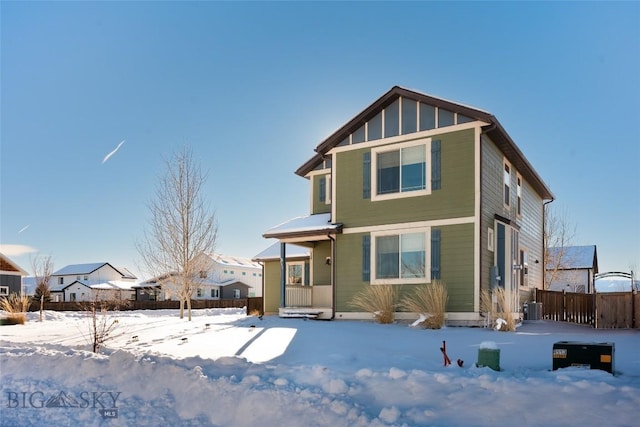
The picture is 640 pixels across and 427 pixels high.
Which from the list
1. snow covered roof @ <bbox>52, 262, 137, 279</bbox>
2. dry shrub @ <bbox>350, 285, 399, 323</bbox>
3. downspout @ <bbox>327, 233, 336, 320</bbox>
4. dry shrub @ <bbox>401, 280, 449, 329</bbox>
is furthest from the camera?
snow covered roof @ <bbox>52, 262, 137, 279</bbox>

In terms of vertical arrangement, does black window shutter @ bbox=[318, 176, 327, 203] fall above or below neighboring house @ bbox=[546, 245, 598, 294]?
above

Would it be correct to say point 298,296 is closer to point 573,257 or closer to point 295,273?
point 295,273

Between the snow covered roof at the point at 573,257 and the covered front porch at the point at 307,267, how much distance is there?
19.9m

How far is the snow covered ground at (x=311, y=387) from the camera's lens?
5281 mm

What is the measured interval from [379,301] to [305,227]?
3.77m

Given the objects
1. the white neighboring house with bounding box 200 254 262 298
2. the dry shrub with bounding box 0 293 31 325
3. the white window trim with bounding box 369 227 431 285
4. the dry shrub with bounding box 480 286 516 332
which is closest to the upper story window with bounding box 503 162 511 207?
the white window trim with bounding box 369 227 431 285

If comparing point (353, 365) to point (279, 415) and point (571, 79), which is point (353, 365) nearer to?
point (279, 415)

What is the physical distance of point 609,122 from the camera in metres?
16.6

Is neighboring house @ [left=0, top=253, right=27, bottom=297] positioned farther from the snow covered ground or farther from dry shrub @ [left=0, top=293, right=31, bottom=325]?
the snow covered ground

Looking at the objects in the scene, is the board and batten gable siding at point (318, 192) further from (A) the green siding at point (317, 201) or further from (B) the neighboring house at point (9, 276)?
(B) the neighboring house at point (9, 276)

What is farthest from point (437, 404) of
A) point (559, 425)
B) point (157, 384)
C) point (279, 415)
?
point (157, 384)

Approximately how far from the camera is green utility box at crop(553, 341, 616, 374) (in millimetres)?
6270

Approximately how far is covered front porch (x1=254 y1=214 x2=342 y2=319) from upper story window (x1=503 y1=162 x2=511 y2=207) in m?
5.59

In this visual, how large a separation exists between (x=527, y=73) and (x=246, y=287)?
41.3 meters
